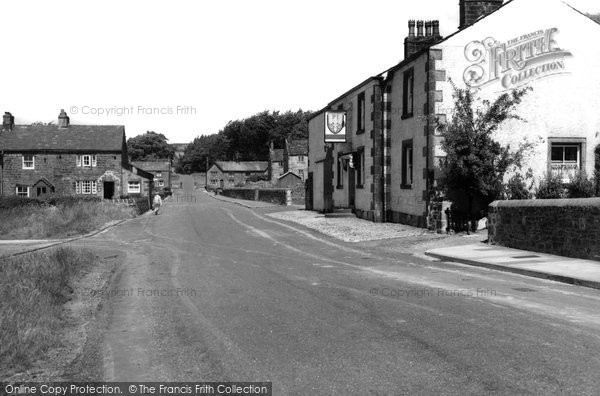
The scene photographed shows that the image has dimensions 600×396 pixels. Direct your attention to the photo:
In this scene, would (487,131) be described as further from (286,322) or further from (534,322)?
(286,322)

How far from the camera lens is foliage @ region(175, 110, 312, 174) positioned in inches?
5098

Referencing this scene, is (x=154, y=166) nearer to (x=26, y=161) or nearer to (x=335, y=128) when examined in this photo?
(x=26, y=161)

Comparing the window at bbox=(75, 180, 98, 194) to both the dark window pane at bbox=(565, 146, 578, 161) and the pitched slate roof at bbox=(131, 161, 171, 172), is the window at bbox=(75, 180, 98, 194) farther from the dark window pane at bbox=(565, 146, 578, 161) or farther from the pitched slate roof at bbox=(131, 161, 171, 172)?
the pitched slate roof at bbox=(131, 161, 171, 172)

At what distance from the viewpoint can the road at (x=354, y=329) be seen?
5227 mm

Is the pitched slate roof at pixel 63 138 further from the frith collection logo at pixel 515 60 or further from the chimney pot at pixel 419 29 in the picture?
the frith collection logo at pixel 515 60

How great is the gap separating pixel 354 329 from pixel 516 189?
14.4 metres

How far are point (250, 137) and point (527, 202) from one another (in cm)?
12748

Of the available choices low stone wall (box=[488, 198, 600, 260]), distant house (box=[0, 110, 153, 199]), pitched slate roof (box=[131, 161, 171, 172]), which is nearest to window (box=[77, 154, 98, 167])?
distant house (box=[0, 110, 153, 199])

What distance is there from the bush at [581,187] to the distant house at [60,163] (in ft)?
158

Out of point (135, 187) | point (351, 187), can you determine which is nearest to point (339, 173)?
point (351, 187)

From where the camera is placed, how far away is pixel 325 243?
19.1 m

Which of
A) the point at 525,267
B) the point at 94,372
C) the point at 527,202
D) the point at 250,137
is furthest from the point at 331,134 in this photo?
the point at 250,137

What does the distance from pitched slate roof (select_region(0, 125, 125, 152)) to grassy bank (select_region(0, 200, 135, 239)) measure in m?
27.8

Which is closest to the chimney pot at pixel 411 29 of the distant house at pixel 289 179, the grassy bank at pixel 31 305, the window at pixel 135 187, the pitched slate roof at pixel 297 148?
the grassy bank at pixel 31 305
